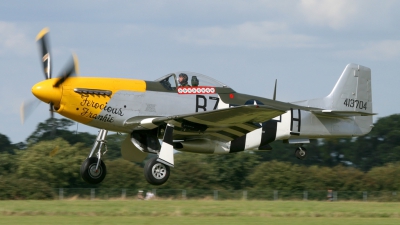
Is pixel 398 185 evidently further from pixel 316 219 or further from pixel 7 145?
pixel 7 145

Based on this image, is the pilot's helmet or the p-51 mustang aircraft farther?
the pilot's helmet

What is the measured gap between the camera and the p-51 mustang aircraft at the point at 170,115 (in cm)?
1448

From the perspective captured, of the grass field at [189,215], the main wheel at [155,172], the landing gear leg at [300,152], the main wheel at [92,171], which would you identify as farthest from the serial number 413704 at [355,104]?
the main wheel at [92,171]

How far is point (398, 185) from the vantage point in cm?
3372

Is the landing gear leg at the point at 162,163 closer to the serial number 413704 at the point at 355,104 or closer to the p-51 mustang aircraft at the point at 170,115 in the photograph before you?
the p-51 mustang aircraft at the point at 170,115

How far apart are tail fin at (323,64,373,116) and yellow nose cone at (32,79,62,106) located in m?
7.16

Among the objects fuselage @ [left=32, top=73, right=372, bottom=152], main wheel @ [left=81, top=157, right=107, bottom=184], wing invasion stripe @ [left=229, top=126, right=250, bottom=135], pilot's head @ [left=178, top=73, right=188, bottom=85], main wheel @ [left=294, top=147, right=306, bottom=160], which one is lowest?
main wheel @ [left=81, top=157, right=107, bottom=184]

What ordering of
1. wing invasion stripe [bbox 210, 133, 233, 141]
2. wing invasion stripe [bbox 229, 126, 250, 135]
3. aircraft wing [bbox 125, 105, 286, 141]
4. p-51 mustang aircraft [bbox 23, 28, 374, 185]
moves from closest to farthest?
aircraft wing [bbox 125, 105, 286, 141], p-51 mustang aircraft [bbox 23, 28, 374, 185], wing invasion stripe [bbox 229, 126, 250, 135], wing invasion stripe [bbox 210, 133, 233, 141]

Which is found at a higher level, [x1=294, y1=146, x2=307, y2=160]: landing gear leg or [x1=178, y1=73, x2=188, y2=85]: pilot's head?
[x1=178, y1=73, x2=188, y2=85]: pilot's head

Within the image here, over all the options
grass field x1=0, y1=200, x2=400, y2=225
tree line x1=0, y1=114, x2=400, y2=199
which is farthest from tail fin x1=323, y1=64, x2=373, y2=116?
tree line x1=0, y1=114, x2=400, y2=199

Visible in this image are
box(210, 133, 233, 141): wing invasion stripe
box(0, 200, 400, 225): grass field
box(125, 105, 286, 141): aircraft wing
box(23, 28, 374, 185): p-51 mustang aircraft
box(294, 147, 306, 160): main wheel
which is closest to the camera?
box(0, 200, 400, 225): grass field

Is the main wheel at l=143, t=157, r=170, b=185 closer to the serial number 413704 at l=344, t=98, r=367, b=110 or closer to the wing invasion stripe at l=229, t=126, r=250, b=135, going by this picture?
the wing invasion stripe at l=229, t=126, r=250, b=135

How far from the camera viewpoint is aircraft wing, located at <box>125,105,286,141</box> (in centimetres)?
1409

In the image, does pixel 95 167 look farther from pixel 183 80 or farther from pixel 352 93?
pixel 352 93
